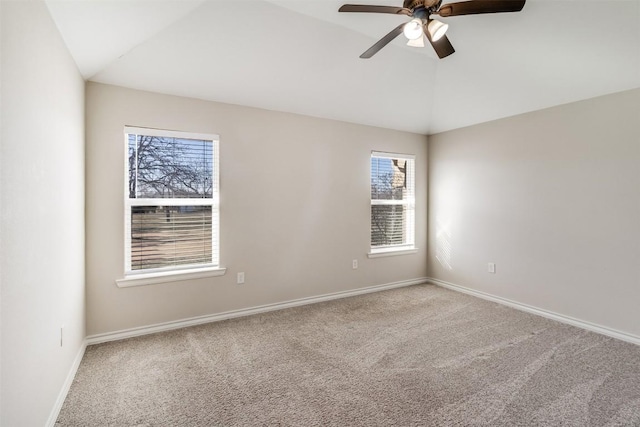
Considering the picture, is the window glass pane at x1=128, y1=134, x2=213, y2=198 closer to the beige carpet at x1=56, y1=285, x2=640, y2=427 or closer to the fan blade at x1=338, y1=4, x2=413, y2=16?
the beige carpet at x1=56, y1=285, x2=640, y2=427

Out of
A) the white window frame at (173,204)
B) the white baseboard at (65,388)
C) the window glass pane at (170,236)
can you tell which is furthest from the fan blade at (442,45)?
the white baseboard at (65,388)

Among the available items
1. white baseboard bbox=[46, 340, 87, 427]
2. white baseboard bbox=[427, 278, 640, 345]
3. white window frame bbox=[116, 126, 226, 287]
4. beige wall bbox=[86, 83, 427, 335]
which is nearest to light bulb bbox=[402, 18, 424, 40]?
beige wall bbox=[86, 83, 427, 335]

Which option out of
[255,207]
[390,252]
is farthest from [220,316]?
[390,252]

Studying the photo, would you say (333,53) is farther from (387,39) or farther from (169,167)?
(169,167)

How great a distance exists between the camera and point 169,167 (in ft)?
10.2

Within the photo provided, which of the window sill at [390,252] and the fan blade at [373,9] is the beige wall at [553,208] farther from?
the fan blade at [373,9]

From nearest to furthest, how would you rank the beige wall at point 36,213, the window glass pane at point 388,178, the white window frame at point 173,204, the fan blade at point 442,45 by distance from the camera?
the beige wall at point 36,213
the fan blade at point 442,45
the white window frame at point 173,204
the window glass pane at point 388,178

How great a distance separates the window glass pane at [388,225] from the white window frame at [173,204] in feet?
7.13

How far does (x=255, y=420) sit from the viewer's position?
1.79m

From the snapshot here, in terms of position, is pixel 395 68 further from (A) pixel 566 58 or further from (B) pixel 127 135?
(B) pixel 127 135

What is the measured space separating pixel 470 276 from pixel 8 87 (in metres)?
4.64

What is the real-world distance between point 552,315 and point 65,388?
4.40 meters

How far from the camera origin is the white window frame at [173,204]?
2.88m

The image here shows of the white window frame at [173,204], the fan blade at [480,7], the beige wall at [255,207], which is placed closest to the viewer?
the fan blade at [480,7]
